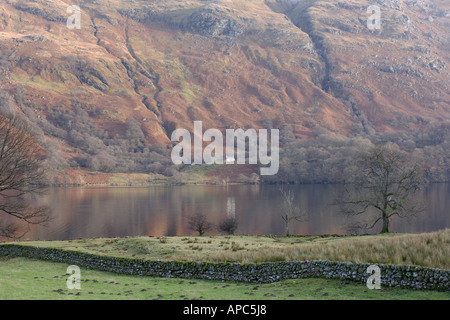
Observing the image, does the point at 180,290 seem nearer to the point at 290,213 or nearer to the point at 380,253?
the point at 380,253

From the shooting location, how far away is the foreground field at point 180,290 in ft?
46.4

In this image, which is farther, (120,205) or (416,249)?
(120,205)

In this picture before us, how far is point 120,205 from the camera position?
3915 inches

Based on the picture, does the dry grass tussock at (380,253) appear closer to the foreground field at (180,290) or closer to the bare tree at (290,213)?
the foreground field at (180,290)

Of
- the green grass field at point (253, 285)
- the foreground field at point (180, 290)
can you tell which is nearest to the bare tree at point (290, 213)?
the green grass field at point (253, 285)

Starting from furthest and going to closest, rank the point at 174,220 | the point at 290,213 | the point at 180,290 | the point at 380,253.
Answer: the point at 174,220
the point at 290,213
the point at 380,253
the point at 180,290

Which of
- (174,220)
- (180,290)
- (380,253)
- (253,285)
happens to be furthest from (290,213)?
(180,290)

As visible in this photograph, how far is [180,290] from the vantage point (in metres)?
16.5

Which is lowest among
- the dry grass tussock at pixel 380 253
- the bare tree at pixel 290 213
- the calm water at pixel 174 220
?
the calm water at pixel 174 220

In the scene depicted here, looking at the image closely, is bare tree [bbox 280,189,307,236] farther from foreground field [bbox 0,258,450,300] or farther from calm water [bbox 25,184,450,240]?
foreground field [bbox 0,258,450,300]

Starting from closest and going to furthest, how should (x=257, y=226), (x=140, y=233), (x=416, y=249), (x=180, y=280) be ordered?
(x=416, y=249) < (x=180, y=280) < (x=140, y=233) < (x=257, y=226)
